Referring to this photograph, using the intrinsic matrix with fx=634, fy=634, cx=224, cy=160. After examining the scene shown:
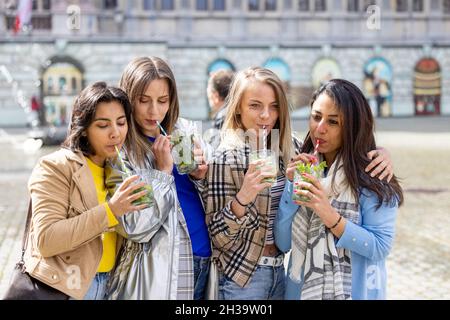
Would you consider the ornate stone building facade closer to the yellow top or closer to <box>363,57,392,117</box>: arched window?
<box>363,57,392,117</box>: arched window

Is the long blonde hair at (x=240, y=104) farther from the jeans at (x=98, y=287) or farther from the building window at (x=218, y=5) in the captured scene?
the building window at (x=218, y=5)

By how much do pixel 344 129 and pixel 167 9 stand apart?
2930 cm

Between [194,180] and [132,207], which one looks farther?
[194,180]

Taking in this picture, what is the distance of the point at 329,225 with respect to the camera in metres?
2.75

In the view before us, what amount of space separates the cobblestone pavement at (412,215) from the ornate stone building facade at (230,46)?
918 centimetres

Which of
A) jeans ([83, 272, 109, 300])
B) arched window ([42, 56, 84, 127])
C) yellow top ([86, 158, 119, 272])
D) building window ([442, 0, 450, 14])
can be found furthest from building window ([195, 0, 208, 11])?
jeans ([83, 272, 109, 300])

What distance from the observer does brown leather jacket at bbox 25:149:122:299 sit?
2551 millimetres

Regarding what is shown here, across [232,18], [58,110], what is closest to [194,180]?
[58,110]

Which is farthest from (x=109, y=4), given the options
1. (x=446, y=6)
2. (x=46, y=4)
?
(x=446, y=6)

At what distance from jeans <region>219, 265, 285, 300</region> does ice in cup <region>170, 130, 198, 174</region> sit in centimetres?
53

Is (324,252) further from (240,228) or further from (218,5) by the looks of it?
(218,5)
